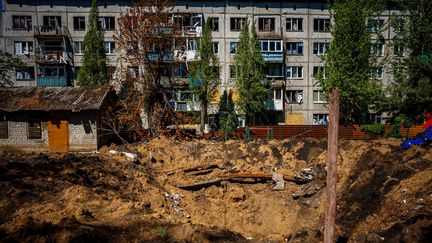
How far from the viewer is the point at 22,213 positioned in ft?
29.4

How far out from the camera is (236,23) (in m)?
32.3

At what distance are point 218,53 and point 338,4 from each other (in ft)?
42.5

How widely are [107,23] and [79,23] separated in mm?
2929

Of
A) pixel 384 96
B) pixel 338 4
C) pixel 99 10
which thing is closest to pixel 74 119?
pixel 99 10

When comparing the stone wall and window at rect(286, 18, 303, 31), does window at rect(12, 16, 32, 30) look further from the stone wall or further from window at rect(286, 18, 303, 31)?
window at rect(286, 18, 303, 31)

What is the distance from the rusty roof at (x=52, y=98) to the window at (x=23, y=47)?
12.4m

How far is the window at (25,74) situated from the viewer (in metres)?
32.0

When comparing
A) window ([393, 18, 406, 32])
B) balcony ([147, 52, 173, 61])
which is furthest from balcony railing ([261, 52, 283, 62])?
window ([393, 18, 406, 32])

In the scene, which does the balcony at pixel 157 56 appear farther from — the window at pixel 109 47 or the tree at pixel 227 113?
the window at pixel 109 47

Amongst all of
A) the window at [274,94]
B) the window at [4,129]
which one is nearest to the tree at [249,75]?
the window at [274,94]

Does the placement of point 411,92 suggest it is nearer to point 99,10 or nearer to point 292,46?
point 292,46

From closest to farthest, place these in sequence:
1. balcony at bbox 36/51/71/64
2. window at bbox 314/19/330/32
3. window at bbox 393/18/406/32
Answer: window at bbox 393/18/406/32 < balcony at bbox 36/51/71/64 < window at bbox 314/19/330/32

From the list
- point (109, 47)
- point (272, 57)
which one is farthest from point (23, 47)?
point (272, 57)

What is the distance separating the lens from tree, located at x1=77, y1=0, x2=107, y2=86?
95.5 ft
